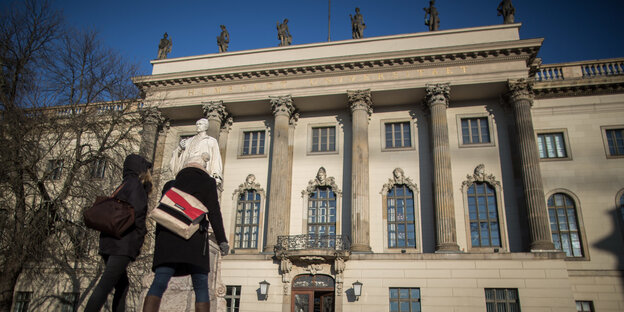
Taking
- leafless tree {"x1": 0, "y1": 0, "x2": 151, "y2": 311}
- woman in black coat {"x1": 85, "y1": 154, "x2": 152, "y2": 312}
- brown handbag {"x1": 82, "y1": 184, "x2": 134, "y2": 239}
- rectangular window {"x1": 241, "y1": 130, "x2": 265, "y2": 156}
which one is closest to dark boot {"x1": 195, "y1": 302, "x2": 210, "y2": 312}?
woman in black coat {"x1": 85, "y1": 154, "x2": 152, "y2": 312}

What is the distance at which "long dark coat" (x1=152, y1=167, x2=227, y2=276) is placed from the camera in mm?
4582

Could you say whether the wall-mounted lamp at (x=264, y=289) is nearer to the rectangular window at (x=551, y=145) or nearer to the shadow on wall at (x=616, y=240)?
the rectangular window at (x=551, y=145)

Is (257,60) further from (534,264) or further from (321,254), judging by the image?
(534,264)

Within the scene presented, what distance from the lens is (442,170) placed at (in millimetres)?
23500

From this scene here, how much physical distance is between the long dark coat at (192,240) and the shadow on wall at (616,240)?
23.2 meters

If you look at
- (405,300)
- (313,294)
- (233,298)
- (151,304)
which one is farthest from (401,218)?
(151,304)

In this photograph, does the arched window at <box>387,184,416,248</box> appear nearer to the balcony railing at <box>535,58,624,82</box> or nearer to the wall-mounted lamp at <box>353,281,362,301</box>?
the wall-mounted lamp at <box>353,281,362,301</box>

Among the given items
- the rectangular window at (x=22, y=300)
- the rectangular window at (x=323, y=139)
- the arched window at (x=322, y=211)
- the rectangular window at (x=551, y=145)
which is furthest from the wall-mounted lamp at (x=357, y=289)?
the rectangular window at (x=22, y=300)

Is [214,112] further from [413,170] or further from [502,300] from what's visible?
[502,300]

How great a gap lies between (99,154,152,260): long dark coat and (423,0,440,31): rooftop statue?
2470cm

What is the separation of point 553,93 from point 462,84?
5323 millimetres

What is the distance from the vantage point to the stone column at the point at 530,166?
21266 millimetres

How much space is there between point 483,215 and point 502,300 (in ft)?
15.7

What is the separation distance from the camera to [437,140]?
2411 cm
